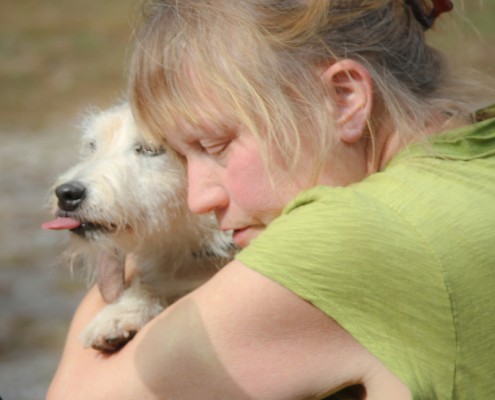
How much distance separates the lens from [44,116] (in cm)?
1033

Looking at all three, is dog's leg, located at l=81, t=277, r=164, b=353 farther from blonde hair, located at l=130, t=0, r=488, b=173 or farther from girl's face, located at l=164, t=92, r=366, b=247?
blonde hair, located at l=130, t=0, r=488, b=173

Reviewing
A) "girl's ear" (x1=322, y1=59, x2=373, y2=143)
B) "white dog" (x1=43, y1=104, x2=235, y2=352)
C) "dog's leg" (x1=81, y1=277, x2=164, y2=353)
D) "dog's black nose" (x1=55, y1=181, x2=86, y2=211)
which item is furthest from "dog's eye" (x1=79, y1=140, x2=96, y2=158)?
"girl's ear" (x1=322, y1=59, x2=373, y2=143)

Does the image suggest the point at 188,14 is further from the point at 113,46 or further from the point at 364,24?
the point at 113,46

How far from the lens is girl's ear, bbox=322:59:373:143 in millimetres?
2279

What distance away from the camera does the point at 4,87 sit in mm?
11523

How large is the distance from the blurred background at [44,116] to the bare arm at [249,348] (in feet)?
2.87

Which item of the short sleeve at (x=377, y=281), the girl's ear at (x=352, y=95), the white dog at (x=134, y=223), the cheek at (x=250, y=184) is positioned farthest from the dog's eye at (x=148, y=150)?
the short sleeve at (x=377, y=281)

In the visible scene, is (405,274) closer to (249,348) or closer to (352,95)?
(249,348)

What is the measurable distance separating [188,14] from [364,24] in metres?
0.40

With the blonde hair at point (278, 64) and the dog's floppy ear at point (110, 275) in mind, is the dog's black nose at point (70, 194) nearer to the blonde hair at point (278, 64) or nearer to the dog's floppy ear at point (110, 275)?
the dog's floppy ear at point (110, 275)

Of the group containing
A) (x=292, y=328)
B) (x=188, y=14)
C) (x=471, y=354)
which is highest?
(x=188, y=14)

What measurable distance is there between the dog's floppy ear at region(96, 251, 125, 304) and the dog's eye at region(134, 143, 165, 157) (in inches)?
12.9

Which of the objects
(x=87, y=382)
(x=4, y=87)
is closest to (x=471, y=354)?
(x=87, y=382)

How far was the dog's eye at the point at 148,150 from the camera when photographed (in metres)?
3.19
